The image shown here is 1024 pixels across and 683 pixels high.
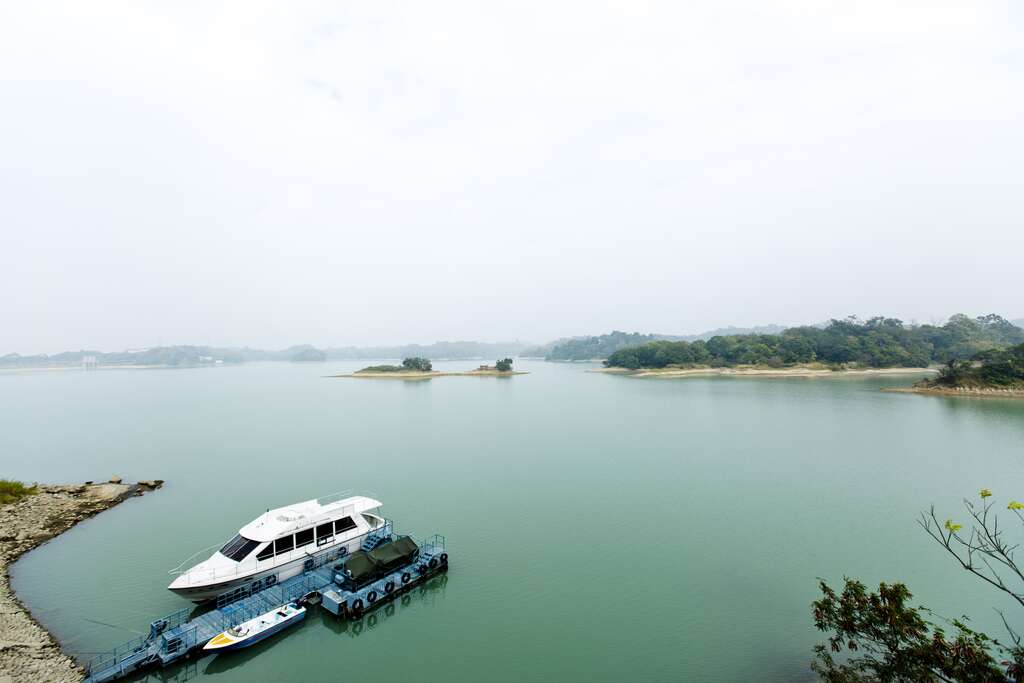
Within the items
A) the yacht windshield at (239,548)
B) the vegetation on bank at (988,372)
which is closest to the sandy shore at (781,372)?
the vegetation on bank at (988,372)

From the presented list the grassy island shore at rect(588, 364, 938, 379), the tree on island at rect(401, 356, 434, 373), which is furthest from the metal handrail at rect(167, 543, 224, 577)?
the tree on island at rect(401, 356, 434, 373)

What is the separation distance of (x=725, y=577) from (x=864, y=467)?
1883cm

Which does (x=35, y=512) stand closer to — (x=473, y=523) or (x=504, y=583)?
(x=473, y=523)

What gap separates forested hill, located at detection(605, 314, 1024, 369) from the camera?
108688mm

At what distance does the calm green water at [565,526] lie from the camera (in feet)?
38.0

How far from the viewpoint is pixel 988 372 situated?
63875 millimetres

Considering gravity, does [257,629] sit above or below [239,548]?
below

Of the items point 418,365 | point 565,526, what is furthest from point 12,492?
point 418,365

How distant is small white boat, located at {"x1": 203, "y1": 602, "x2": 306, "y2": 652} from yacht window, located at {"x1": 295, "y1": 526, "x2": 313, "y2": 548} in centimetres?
212

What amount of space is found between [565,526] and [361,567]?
8688mm

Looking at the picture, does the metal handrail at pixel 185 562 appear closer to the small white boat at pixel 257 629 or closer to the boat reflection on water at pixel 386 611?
the small white boat at pixel 257 629

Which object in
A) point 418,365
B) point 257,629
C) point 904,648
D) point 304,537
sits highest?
point 418,365

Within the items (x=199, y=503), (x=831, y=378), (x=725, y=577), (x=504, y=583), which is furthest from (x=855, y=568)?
(x=831, y=378)

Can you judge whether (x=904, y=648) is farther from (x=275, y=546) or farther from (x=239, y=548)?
(x=239, y=548)
